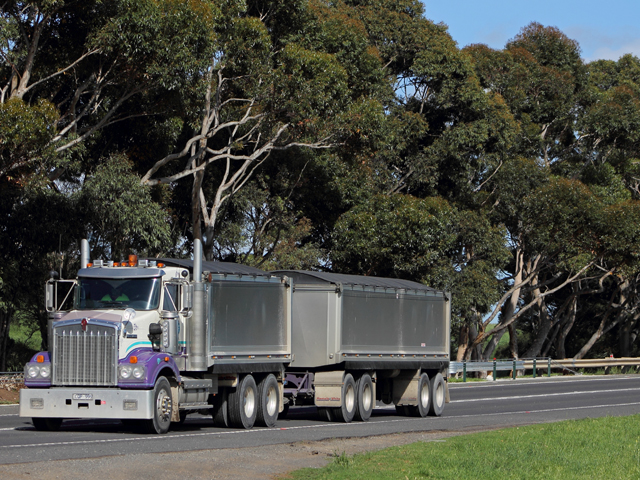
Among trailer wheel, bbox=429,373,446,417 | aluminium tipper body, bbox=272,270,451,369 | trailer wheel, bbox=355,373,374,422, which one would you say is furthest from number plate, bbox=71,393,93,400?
trailer wheel, bbox=429,373,446,417

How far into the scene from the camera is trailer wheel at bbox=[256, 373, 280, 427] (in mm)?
18677

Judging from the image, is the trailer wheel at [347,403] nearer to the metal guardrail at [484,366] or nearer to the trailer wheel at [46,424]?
the trailer wheel at [46,424]

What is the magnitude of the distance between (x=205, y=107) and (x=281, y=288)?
46.8 ft

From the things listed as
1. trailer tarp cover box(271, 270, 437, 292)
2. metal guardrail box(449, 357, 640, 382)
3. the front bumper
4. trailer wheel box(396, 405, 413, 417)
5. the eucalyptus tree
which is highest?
the eucalyptus tree

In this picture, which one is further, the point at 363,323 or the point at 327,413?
the point at 363,323

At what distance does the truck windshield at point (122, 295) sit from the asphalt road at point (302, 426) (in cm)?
224

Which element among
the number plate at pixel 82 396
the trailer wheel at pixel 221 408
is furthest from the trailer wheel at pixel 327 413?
the number plate at pixel 82 396

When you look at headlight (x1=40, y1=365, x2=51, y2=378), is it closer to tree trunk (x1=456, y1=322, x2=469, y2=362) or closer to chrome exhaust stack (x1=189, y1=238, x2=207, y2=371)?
chrome exhaust stack (x1=189, y1=238, x2=207, y2=371)

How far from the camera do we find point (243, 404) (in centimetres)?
1811

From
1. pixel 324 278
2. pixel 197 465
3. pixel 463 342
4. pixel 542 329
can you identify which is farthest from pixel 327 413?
pixel 542 329

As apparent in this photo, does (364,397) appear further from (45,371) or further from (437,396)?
(45,371)

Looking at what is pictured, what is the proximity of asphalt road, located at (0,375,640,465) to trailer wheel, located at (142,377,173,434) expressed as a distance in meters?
0.26

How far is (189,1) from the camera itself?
2656 cm

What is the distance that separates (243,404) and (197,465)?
250 inches
